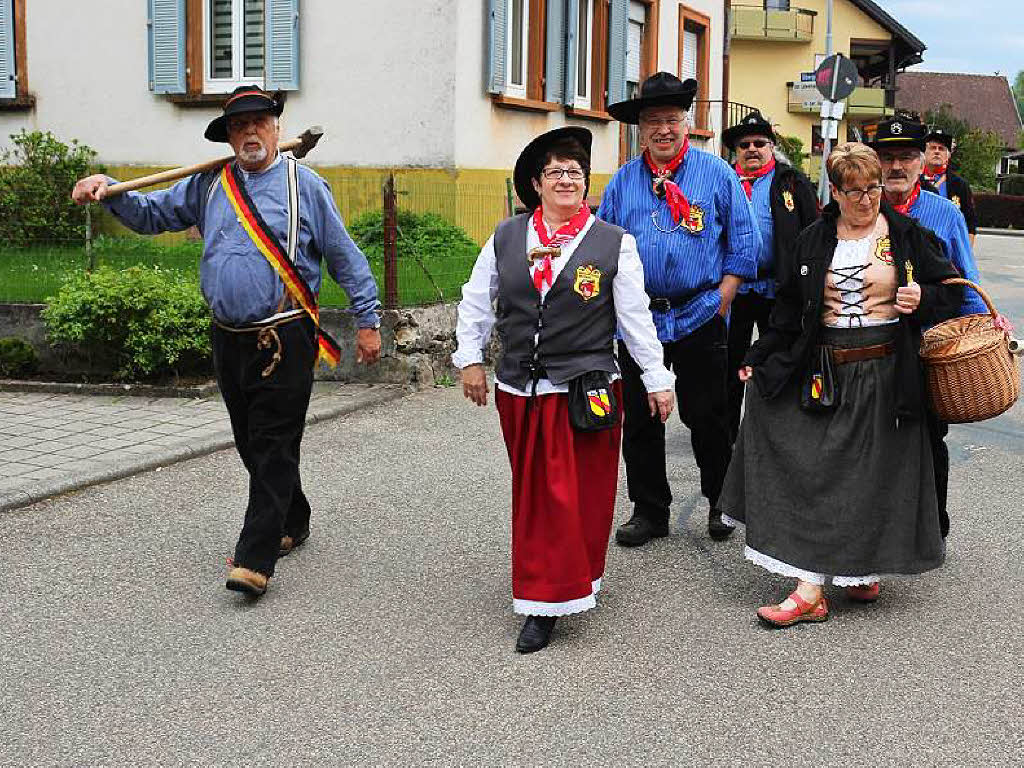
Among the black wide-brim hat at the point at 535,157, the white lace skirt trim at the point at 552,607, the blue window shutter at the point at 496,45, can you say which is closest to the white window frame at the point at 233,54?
the blue window shutter at the point at 496,45

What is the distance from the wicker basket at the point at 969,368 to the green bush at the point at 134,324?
587 centimetres

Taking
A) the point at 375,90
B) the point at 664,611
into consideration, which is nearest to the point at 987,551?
the point at 664,611

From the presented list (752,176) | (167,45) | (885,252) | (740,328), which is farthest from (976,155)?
(885,252)

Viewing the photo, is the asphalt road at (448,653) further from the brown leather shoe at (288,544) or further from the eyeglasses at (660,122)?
the eyeglasses at (660,122)

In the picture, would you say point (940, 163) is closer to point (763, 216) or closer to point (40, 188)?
point (763, 216)

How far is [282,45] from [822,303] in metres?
9.45

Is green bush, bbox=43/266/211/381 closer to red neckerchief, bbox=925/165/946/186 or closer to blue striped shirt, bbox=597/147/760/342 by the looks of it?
blue striped shirt, bbox=597/147/760/342

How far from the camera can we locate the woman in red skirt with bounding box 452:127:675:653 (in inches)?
187

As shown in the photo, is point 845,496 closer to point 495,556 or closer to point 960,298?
point 960,298

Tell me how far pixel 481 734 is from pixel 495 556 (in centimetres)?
194

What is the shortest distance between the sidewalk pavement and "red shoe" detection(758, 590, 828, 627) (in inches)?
146

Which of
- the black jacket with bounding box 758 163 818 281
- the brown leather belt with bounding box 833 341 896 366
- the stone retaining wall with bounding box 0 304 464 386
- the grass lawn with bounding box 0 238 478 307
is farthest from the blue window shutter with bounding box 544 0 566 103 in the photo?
the brown leather belt with bounding box 833 341 896 366

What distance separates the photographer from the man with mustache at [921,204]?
17.6ft

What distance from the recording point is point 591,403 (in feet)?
15.5
